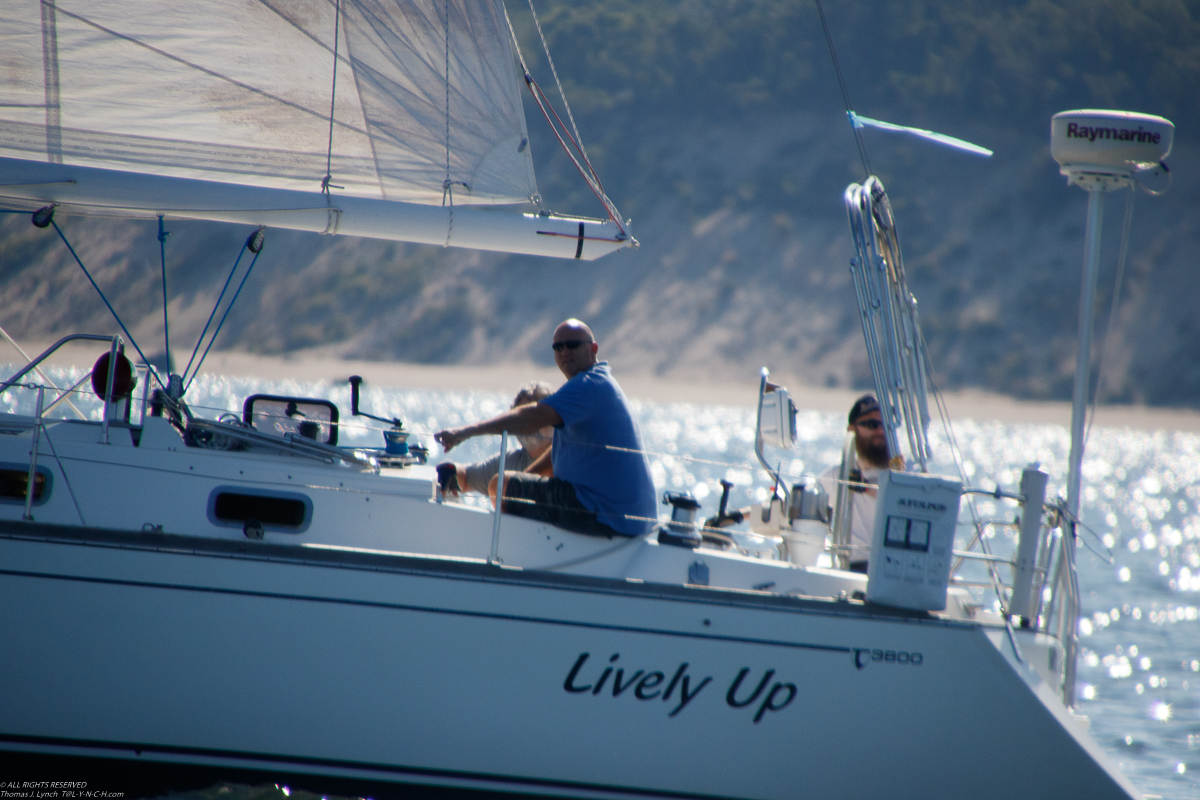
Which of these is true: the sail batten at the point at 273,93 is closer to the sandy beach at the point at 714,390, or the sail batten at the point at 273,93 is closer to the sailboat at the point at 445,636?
the sailboat at the point at 445,636

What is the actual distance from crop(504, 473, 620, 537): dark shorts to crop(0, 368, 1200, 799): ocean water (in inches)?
15.8

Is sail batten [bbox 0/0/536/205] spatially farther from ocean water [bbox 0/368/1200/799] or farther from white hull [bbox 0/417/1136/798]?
white hull [bbox 0/417/1136/798]

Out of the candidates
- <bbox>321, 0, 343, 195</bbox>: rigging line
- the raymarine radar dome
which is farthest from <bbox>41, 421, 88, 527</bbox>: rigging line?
the raymarine radar dome

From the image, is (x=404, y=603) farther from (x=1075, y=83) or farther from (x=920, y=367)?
(x=1075, y=83)

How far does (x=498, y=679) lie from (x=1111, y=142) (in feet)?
11.9

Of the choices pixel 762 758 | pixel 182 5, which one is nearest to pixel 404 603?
pixel 762 758

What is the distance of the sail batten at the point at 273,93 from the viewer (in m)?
4.95

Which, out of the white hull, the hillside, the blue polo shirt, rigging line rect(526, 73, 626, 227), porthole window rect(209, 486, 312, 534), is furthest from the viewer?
the hillside

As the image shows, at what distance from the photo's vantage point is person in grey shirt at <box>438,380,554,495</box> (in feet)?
16.2

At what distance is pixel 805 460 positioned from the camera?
35094 millimetres

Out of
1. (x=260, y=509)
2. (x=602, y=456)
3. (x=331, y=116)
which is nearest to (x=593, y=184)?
(x=331, y=116)

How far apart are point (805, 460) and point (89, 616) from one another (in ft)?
105

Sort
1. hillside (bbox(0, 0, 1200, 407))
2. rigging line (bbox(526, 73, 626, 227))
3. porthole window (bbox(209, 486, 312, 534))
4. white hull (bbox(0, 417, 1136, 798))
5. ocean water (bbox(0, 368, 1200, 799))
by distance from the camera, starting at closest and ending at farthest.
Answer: white hull (bbox(0, 417, 1136, 798)) → porthole window (bbox(209, 486, 312, 534)) → rigging line (bbox(526, 73, 626, 227)) → ocean water (bbox(0, 368, 1200, 799)) → hillside (bbox(0, 0, 1200, 407))

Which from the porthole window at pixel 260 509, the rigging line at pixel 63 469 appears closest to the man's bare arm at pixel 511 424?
the porthole window at pixel 260 509
